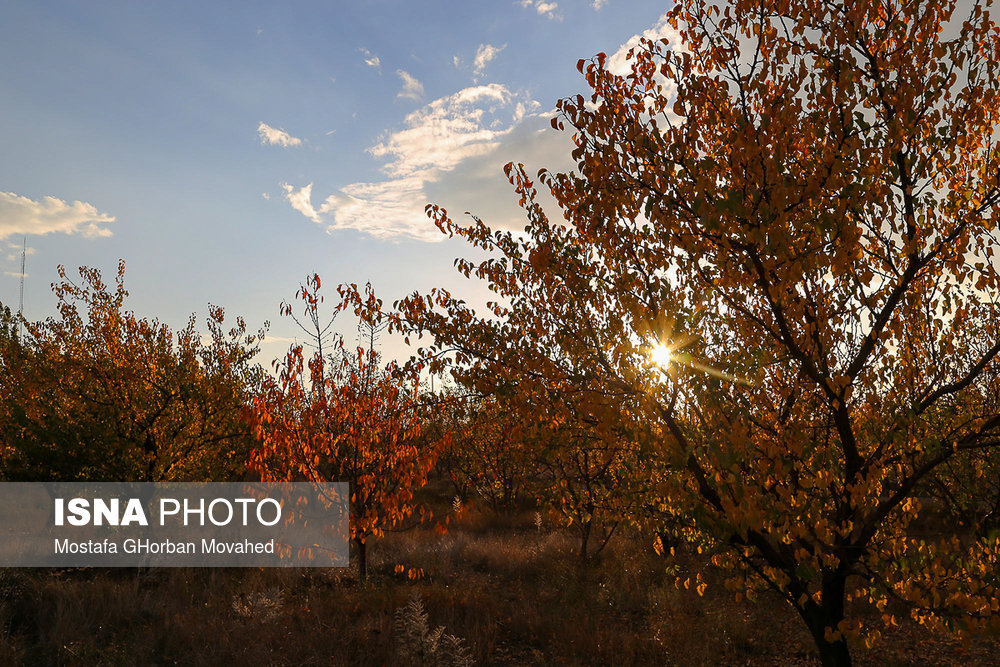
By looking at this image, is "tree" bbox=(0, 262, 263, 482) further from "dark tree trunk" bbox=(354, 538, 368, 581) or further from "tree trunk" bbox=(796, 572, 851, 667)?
"tree trunk" bbox=(796, 572, 851, 667)

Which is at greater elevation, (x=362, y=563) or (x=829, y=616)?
(x=829, y=616)

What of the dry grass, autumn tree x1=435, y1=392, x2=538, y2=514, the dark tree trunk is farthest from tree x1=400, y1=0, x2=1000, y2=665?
autumn tree x1=435, y1=392, x2=538, y2=514

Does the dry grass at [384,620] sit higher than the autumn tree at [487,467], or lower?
lower

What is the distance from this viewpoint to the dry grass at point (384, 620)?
8.91 m

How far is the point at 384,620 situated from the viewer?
9.94 meters

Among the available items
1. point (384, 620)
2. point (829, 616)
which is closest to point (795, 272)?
point (829, 616)

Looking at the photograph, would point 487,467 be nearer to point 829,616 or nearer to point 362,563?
point 362,563

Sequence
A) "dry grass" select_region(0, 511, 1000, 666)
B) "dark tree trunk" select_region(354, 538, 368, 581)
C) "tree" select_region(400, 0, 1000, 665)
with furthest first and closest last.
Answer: "dark tree trunk" select_region(354, 538, 368, 581) < "dry grass" select_region(0, 511, 1000, 666) < "tree" select_region(400, 0, 1000, 665)

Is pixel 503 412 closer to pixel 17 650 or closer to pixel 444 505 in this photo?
pixel 17 650

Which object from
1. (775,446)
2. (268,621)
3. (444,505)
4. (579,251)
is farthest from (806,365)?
(444,505)

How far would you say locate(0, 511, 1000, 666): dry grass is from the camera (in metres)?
8.91

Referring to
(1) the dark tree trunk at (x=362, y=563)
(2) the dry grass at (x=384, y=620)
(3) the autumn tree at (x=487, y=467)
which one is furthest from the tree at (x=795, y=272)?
(3) the autumn tree at (x=487, y=467)

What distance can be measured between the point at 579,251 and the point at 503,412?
182cm

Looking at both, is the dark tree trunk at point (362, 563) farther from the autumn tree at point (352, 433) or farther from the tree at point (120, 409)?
the tree at point (120, 409)
